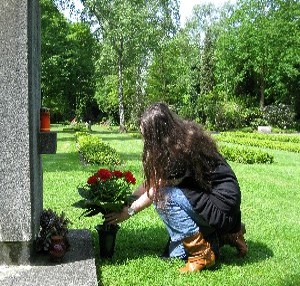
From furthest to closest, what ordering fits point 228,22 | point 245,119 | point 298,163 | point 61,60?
point 228,22 → point 245,119 → point 61,60 → point 298,163

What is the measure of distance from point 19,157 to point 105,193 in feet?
2.97

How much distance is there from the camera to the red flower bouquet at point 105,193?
4.51 metres

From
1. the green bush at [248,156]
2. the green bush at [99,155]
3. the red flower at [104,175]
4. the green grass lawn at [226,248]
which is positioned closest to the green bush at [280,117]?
the green bush at [248,156]

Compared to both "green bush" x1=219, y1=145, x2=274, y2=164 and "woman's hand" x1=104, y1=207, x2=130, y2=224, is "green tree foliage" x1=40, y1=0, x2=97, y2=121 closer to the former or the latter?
"green bush" x1=219, y1=145, x2=274, y2=164

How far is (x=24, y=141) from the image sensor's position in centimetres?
401

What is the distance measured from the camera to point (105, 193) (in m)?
4.53

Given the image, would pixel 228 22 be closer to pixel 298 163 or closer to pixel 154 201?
pixel 298 163

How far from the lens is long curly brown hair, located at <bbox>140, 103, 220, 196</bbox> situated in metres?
4.31

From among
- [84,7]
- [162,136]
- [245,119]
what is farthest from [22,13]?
[245,119]

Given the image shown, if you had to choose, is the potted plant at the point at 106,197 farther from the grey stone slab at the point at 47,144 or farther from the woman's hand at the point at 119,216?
the grey stone slab at the point at 47,144

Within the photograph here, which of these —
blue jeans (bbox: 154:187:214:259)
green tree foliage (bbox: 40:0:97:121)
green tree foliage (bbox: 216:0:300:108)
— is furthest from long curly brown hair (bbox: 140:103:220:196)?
green tree foliage (bbox: 216:0:300:108)

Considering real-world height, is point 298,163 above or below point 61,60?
below

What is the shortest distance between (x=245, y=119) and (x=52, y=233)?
3644 cm

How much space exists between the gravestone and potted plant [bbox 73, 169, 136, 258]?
503mm
